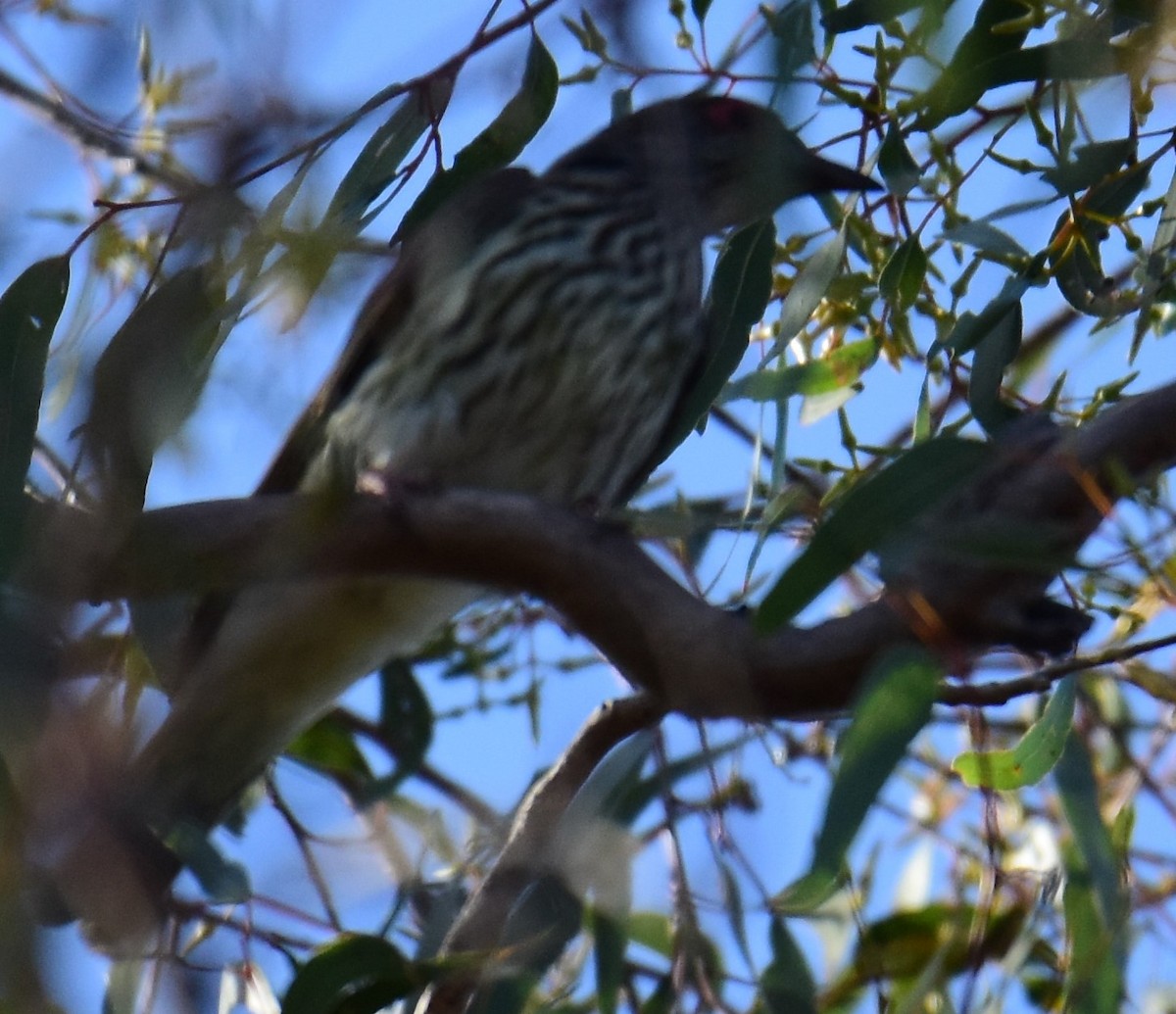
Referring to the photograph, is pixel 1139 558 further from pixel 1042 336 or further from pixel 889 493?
pixel 1042 336

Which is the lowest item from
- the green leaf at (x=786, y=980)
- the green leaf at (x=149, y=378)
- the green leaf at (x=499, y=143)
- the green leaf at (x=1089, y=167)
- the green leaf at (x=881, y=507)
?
the green leaf at (x=786, y=980)

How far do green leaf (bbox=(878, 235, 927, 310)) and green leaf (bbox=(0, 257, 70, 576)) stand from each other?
855mm

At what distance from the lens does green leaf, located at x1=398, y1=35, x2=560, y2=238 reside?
1.92 metres

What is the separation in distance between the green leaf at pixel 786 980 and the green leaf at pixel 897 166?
77cm

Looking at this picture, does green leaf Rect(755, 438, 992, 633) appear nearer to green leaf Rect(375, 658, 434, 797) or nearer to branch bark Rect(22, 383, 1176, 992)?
branch bark Rect(22, 383, 1176, 992)

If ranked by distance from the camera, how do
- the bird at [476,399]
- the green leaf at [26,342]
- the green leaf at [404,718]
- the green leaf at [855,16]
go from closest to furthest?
the green leaf at [855,16] < the green leaf at [26,342] < the bird at [476,399] < the green leaf at [404,718]

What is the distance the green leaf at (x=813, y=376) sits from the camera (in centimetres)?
216

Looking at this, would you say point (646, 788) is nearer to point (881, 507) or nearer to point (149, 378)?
point (881, 507)

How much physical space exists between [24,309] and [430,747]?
3.35ft

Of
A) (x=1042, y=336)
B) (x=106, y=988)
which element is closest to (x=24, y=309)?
(x=106, y=988)

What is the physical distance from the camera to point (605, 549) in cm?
168

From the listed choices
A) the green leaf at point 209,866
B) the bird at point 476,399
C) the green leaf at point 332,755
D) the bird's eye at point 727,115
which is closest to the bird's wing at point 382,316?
the bird at point 476,399

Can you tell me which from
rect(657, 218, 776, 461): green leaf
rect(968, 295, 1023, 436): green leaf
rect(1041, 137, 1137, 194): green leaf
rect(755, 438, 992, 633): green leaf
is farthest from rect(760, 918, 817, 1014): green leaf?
rect(1041, 137, 1137, 194): green leaf

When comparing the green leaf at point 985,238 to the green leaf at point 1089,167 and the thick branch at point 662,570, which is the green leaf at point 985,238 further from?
the thick branch at point 662,570
